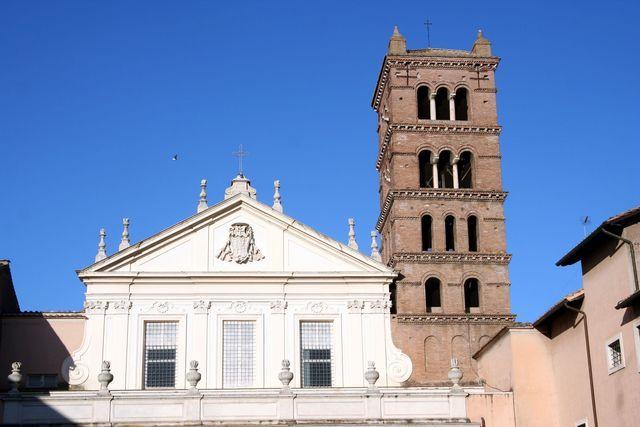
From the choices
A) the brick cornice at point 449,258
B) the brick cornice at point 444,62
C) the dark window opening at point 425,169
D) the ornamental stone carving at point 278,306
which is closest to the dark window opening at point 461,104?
the brick cornice at point 444,62

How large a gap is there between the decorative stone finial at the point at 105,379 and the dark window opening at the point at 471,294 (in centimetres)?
1707

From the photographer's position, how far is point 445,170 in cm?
4866

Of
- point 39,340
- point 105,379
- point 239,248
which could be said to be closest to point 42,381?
point 39,340

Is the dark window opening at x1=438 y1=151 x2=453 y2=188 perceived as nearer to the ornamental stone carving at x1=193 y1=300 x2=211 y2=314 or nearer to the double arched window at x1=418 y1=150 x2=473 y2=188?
the double arched window at x1=418 y1=150 x2=473 y2=188

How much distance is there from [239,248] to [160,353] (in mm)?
4680

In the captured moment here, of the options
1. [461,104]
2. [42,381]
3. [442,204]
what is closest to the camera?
[42,381]

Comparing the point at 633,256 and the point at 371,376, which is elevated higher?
the point at 633,256

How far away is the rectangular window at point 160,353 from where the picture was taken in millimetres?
37750

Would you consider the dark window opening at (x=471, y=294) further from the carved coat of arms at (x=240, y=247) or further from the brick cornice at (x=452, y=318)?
the carved coat of arms at (x=240, y=247)

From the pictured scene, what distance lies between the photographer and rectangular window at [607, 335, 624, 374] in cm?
2938

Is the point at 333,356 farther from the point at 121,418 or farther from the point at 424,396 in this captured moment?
the point at 121,418

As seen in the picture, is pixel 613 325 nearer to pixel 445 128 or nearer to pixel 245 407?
pixel 245 407

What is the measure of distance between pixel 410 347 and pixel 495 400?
8.54 metres

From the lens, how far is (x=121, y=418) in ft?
111
